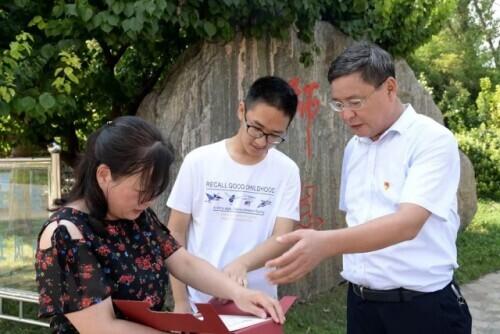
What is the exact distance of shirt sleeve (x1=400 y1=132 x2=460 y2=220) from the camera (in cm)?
192

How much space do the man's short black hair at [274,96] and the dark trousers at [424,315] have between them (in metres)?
0.79

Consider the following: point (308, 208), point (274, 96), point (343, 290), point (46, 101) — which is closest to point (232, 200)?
point (274, 96)

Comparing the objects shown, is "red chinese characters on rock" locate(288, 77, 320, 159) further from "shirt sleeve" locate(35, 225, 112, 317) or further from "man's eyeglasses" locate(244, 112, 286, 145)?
"shirt sleeve" locate(35, 225, 112, 317)

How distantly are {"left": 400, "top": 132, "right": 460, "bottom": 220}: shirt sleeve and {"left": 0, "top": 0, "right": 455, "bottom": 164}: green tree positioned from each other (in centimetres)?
201

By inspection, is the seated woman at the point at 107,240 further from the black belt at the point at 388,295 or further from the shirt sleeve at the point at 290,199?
the shirt sleeve at the point at 290,199

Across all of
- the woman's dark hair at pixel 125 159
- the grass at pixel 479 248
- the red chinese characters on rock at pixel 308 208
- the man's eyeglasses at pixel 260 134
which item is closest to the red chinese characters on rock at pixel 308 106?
the red chinese characters on rock at pixel 308 208

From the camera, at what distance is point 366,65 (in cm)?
205

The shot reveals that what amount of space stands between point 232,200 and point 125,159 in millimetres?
839

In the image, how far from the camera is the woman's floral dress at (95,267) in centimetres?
151

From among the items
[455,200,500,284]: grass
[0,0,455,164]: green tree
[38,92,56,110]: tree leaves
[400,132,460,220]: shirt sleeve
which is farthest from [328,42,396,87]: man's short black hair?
[455,200,500,284]: grass

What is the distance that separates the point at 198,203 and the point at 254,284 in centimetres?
38

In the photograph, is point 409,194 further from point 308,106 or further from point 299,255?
point 308,106

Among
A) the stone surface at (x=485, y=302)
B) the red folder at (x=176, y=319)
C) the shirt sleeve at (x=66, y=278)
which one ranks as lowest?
the stone surface at (x=485, y=302)

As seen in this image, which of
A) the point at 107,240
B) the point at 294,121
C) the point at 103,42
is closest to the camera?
the point at 107,240
